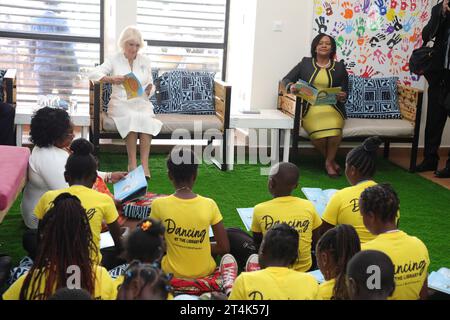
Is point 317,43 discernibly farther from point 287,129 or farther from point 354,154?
point 354,154

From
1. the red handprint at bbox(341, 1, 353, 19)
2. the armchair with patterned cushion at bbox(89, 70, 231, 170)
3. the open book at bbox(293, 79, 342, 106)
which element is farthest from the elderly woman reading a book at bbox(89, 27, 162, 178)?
the red handprint at bbox(341, 1, 353, 19)

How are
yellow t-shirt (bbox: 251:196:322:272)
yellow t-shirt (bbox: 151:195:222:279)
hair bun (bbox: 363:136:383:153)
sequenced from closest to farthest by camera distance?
yellow t-shirt (bbox: 151:195:222:279) → yellow t-shirt (bbox: 251:196:322:272) → hair bun (bbox: 363:136:383:153)

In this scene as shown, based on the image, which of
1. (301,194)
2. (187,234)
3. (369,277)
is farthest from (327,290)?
(301,194)

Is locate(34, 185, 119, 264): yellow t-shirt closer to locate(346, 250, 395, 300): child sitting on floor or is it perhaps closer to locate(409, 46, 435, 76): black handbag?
locate(346, 250, 395, 300): child sitting on floor

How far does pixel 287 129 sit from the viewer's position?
603 cm

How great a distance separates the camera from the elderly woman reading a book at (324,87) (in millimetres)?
6023

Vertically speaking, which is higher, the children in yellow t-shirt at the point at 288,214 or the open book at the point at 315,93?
the open book at the point at 315,93

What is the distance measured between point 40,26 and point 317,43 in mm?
2724

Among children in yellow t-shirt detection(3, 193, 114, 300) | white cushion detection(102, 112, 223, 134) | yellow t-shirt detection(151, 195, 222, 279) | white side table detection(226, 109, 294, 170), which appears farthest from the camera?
white side table detection(226, 109, 294, 170)

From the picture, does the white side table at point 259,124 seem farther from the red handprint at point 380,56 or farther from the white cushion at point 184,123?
the red handprint at point 380,56

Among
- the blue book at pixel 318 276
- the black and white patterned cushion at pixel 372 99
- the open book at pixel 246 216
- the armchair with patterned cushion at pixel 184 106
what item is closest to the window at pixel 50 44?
the armchair with patterned cushion at pixel 184 106

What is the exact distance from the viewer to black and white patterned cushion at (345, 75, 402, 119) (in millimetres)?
6473

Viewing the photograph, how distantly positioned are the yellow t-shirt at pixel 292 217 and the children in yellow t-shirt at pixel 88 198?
69cm
